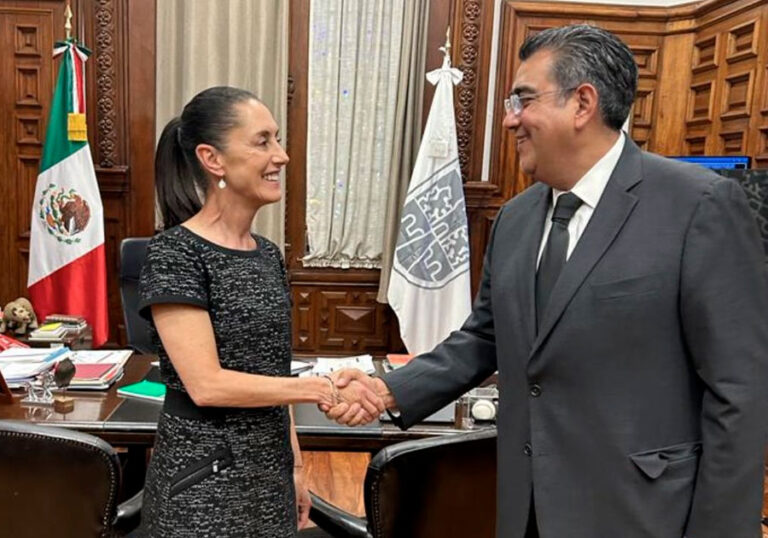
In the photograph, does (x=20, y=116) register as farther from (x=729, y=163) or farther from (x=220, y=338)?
(x=729, y=163)

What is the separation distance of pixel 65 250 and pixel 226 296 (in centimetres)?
306

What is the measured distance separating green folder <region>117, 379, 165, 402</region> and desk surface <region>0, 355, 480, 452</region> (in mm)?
49

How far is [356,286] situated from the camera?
15.0ft

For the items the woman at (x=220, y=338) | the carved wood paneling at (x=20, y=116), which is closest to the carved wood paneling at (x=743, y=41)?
the woman at (x=220, y=338)

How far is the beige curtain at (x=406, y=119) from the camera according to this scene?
426cm

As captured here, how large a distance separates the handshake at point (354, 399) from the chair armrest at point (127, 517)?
53 centimetres

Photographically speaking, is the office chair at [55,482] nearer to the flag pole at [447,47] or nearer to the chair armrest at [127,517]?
the chair armrest at [127,517]

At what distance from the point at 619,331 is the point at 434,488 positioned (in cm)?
56

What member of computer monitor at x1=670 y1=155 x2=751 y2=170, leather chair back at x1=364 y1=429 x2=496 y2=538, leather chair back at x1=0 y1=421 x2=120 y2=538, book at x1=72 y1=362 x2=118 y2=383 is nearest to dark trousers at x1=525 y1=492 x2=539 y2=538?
leather chair back at x1=364 y1=429 x2=496 y2=538

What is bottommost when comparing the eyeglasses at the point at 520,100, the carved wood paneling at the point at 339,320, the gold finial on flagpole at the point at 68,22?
the carved wood paneling at the point at 339,320

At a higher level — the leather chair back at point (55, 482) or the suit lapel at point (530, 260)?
the suit lapel at point (530, 260)

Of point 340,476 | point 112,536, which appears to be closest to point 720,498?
point 112,536

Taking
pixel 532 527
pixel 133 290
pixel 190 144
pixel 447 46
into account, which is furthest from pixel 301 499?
pixel 447 46

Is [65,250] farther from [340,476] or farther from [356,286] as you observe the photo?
[340,476]
